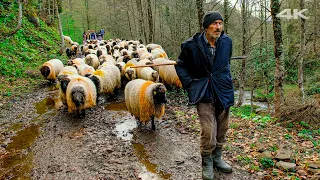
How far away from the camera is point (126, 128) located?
7.12 metres

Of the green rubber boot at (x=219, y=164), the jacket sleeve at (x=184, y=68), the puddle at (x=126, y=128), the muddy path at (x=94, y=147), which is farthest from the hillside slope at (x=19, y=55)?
the green rubber boot at (x=219, y=164)

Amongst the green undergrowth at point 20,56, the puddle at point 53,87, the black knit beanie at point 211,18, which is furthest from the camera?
the puddle at point 53,87

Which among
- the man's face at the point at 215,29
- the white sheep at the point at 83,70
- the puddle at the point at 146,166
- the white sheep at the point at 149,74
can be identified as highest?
the man's face at the point at 215,29

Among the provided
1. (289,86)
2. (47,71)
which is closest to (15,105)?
(47,71)

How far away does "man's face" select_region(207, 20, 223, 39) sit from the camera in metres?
3.41

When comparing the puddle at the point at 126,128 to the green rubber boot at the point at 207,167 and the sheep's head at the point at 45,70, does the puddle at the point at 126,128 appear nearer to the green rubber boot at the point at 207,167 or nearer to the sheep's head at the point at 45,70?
the green rubber boot at the point at 207,167

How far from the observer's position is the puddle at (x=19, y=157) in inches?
Answer: 190

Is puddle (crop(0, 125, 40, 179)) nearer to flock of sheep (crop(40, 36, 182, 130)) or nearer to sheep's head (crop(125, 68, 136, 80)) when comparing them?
flock of sheep (crop(40, 36, 182, 130))

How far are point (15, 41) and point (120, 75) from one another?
345 inches

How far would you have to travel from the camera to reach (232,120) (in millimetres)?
6984

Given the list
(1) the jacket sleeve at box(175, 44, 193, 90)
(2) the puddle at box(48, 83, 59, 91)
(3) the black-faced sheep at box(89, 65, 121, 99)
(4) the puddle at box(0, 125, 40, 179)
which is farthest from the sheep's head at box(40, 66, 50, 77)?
(1) the jacket sleeve at box(175, 44, 193, 90)

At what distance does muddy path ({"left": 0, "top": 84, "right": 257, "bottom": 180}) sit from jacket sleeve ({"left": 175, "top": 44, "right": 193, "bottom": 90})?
1629mm

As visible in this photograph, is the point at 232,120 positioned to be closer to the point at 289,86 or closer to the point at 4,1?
the point at 289,86

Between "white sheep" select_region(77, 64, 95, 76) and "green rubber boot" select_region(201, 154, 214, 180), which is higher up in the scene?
"white sheep" select_region(77, 64, 95, 76)
